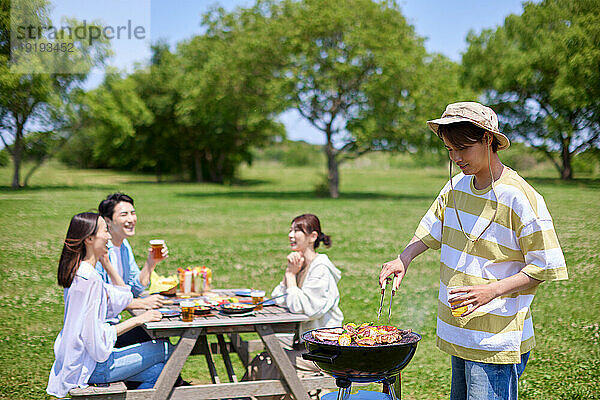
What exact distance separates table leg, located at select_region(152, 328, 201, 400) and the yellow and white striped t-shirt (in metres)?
1.37

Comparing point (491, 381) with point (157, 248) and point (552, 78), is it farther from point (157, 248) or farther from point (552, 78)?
point (552, 78)

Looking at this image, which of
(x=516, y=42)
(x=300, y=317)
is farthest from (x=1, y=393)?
(x=516, y=42)

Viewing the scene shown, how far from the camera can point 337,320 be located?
3.73m

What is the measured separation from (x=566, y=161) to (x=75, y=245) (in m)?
7.62

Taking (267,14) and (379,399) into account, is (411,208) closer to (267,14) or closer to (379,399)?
(267,14)

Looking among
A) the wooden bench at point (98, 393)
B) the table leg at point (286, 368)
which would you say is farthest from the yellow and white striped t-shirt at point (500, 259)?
the wooden bench at point (98, 393)

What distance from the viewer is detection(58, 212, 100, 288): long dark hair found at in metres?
3.11

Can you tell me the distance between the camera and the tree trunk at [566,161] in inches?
348

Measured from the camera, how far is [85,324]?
10.1 feet

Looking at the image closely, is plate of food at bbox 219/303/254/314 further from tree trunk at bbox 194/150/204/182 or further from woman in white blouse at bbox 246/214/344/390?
tree trunk at bbox 194/150/204/182

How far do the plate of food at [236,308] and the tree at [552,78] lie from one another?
21.0 feet

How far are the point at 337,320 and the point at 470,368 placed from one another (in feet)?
4.75

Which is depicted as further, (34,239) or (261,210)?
(261,210)

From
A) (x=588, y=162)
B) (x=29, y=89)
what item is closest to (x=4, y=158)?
(x=29, y=89)
